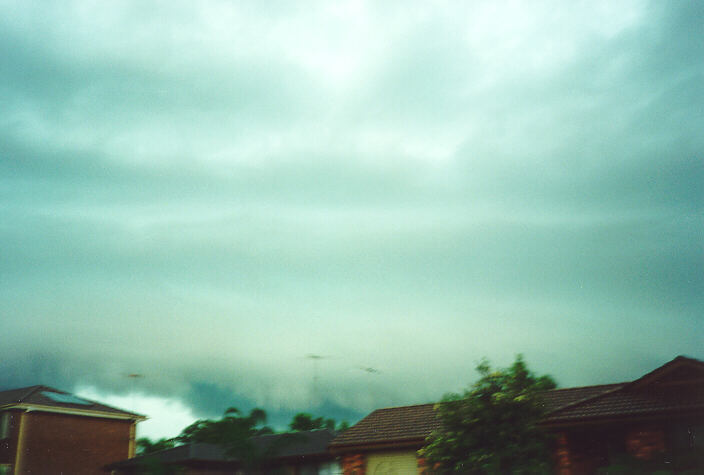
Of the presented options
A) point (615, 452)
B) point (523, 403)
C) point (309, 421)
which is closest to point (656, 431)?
point (615, 452)

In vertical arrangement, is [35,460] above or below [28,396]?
below

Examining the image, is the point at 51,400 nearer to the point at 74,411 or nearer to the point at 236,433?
the point at 74,411

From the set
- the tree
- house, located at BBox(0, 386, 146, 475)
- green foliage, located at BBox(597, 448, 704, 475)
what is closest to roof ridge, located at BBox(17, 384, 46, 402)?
house, located at BBox(0, 386, 146, 475)

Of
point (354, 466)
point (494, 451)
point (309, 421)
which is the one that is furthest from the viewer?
point (309, 421)

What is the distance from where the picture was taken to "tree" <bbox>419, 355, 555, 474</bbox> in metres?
18.2

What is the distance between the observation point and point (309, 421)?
7800cm

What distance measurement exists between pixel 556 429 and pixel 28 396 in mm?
31472

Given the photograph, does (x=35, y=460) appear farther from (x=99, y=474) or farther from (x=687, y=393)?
(x=687, y=393)

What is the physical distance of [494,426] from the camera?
1881cm

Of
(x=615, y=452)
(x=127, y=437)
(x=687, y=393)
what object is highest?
(x=127, y=437)

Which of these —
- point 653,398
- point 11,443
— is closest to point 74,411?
point 11,443

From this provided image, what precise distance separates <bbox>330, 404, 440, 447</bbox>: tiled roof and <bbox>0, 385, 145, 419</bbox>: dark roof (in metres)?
19.9

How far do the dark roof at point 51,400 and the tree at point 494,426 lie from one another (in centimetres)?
2720

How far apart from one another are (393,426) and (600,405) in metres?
8.69
